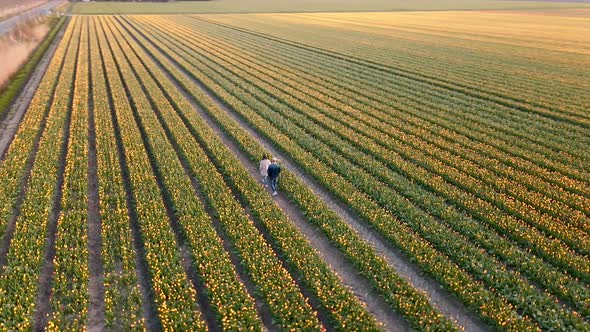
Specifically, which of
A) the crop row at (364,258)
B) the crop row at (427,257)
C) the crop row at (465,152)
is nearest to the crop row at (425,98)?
the crop row at (465,152)

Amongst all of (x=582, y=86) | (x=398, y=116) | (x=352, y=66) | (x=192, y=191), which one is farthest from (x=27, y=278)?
(x=582, y=86)

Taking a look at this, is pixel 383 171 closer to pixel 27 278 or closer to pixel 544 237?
pixel 544 237

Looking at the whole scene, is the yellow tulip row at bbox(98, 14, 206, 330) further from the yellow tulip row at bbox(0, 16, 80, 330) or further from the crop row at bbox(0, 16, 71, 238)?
the crop row at bbox(0, 16, 71, 238)

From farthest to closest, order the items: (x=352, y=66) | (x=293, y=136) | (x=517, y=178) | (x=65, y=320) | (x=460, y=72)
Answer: (x=352, y=66)
(x=460, y=72)
(x=293, y=136)
(x=517, y=178)
(x=65, y=320)

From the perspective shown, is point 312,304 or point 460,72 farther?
point 460,72

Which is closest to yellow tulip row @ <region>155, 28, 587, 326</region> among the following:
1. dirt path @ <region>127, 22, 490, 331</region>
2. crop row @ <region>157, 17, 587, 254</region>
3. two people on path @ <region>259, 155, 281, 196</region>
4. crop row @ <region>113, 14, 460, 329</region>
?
crop row @ <region>157, 17, 587, 254</region>

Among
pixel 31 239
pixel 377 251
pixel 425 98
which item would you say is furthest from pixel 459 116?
pixel 31 239

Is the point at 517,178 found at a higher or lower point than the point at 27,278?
lower
